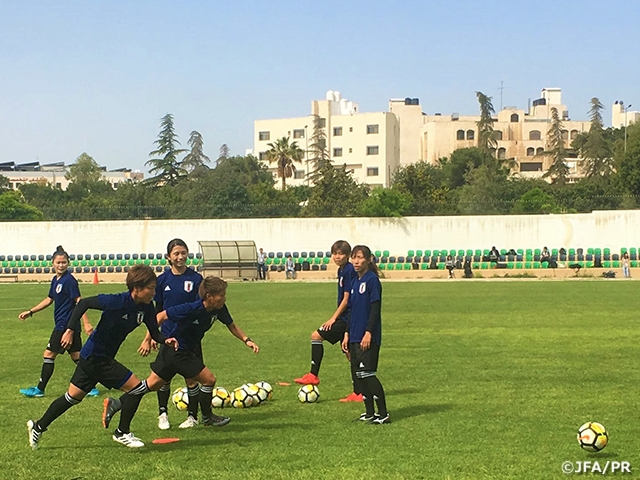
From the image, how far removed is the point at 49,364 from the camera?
11367mm

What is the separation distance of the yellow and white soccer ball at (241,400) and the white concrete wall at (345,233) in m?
43.1

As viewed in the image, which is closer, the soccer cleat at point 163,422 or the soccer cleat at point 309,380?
the soccer cleat at point 163,422

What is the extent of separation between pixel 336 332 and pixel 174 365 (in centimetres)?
321

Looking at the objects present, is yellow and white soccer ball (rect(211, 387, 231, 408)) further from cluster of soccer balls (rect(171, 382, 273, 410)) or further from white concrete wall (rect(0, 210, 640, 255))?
white concrete wall (rect(0, 210, 640, 255))

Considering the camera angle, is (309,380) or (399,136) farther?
(399,136)

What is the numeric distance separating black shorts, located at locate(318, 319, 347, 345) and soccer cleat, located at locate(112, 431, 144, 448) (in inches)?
144

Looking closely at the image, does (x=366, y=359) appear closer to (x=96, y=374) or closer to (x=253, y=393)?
(x=253, y=393)

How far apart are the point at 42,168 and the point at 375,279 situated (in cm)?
16971

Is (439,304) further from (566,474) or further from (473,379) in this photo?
(566,474)

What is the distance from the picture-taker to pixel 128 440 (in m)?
8.16

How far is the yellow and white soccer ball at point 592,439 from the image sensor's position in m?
7.46

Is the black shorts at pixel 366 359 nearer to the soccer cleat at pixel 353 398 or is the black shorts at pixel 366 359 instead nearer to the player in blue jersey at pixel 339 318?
the player in blue jersey at pixel 339 318

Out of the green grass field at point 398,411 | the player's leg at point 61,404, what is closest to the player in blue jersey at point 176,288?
the green grass field at point 398,411

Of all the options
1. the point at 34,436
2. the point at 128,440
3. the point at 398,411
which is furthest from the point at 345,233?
the point at 34,436
